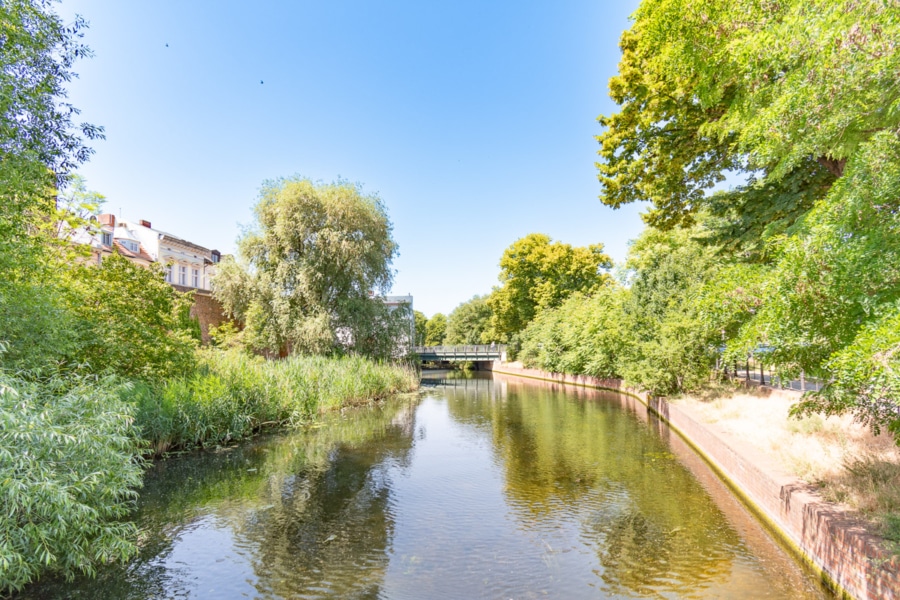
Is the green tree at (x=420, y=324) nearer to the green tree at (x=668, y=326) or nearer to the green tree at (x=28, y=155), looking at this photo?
the green tree at (x=668, y=326)

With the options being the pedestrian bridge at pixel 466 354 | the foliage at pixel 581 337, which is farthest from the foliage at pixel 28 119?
the pedestrian bridge at pixel 466 354

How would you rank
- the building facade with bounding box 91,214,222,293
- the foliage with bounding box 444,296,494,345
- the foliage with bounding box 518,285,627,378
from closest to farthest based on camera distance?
the foliage with bounding box 518,285,627,378
the building facade with bounding box 91,214,222,293
the foliage with bounding box 444,296,494,345

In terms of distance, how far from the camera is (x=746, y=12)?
7.63m

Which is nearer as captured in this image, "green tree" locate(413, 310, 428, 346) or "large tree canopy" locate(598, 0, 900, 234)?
"large tree canopy" locate(598, 0, 900, 234)

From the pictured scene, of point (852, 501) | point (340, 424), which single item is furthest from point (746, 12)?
point (340, 424)

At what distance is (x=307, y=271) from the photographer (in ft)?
86.2

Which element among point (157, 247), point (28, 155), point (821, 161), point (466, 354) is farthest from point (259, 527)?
point (466, 354)

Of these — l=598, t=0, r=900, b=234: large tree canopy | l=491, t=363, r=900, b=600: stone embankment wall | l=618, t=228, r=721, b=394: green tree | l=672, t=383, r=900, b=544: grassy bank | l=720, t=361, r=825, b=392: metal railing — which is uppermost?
l=598, t=0, r=900, b=234: large tree canopy

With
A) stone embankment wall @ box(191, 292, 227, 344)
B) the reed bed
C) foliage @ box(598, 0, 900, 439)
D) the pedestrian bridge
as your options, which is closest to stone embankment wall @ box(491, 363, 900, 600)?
foliage @ box(598, 0, 900, 439)

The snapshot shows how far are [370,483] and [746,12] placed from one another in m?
11.2

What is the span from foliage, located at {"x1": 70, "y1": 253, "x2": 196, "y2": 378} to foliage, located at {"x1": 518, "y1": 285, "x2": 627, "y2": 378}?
67.1ft

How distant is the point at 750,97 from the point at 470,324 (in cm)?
7006

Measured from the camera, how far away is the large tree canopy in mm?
5324

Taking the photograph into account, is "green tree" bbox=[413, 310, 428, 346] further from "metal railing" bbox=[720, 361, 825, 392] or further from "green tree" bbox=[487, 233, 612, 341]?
"metal railing" bbox=[720, 361, 825, 392]
